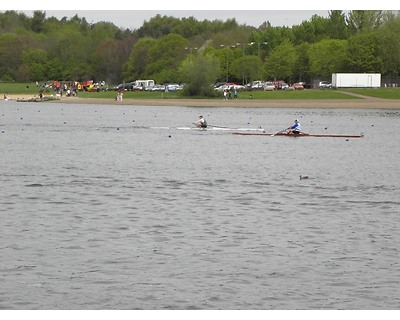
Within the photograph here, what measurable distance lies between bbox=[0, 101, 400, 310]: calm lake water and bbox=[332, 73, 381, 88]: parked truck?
8524cm

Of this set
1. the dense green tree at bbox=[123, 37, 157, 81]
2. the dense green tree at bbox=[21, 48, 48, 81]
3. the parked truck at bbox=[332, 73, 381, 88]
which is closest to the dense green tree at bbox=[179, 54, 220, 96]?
the parked truck at bbox=[332, 73, 381, 88]

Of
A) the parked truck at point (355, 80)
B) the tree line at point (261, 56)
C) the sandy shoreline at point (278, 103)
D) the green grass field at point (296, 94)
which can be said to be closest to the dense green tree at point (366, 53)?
the tree line at point (261, 56)

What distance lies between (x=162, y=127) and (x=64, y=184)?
40742 mm

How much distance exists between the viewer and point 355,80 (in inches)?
5812

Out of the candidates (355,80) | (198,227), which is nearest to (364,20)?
(355,80)

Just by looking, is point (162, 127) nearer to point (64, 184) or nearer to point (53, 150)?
point (53, 150)

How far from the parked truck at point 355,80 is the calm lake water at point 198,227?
85.2 meters

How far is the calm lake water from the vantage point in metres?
22.7

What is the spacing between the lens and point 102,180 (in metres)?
44.1

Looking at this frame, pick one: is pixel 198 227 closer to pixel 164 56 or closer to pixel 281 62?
pixel 281 62

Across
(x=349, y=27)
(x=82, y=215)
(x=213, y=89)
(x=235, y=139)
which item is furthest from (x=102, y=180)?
(x=349, y=27)

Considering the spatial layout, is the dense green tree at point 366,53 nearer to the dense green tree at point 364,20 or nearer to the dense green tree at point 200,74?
the dense green tree at point 364,20

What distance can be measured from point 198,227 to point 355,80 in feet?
394

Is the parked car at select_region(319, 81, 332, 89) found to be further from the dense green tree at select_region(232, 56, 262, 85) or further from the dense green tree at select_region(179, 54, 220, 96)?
the dense green tree at select_region(179, 54, 220, 96)
